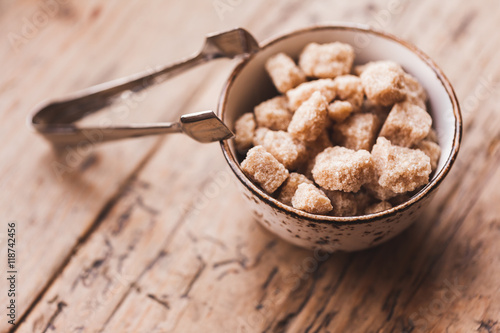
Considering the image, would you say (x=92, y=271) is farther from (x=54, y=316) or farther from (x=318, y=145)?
(x=318, y=145)

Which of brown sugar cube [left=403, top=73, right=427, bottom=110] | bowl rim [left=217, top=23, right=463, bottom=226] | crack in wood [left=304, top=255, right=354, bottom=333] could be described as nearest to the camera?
bowl rim [left=217, top=23, right=463, bottom=226]

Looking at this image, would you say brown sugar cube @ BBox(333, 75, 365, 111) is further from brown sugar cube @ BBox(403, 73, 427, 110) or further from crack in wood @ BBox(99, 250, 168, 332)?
crack in wood @ BBox(99, 250, 168, 332)

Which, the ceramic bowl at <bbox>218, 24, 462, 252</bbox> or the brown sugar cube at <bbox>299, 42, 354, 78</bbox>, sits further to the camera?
the brown sugar cube at <bbox>299, 42, 354, 78</bbox>

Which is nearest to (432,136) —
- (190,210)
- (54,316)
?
(190,210)

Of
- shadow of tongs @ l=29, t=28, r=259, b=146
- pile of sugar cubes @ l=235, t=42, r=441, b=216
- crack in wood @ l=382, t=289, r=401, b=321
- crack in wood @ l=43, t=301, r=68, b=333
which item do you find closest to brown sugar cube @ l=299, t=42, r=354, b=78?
pile of sugar cubes @ l=235, t=42, r=441, b=216

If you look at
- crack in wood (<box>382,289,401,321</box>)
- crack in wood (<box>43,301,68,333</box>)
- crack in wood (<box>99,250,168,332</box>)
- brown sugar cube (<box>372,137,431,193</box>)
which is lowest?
crack in wood (<box>382,289,401,321</box>)

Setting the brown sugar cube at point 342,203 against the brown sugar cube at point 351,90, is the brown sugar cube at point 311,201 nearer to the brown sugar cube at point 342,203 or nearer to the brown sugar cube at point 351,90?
the brown sugar cube at point 342,203
